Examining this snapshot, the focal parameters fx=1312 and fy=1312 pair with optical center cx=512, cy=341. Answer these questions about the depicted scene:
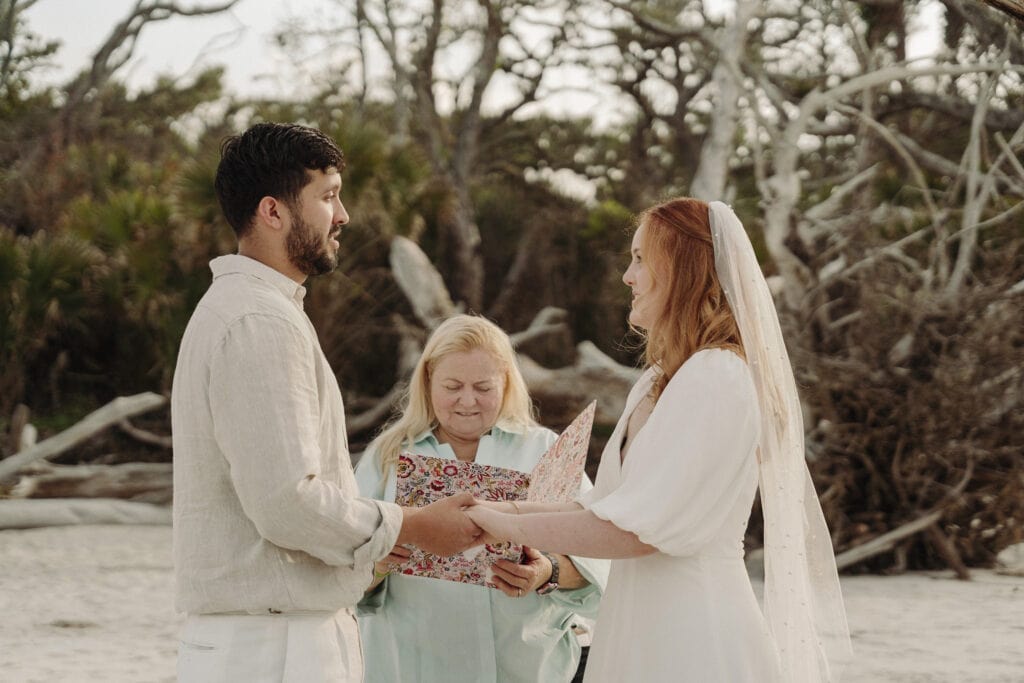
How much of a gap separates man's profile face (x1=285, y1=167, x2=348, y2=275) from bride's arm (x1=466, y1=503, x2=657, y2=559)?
26.8 inches

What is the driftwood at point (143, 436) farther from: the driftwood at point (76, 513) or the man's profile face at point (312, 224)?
the man's profile face at point (312, 224)

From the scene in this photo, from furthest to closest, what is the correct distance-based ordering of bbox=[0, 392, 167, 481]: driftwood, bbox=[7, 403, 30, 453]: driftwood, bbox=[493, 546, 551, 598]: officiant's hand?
bbox=[7, 403, 30, 453]: driftwood < bbox=[0, 392, 167, 481]: driftwood < bbox=[493, 546, 551, 598]: officiant's hand

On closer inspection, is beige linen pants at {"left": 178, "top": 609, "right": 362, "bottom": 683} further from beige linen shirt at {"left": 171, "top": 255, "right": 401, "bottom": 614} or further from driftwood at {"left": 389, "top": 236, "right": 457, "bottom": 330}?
driftwood at {"left": 389, "top": 236, "right": 457, "bottom": 330}

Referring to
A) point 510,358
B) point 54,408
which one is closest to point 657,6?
point 54,408

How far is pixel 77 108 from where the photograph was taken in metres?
25.2

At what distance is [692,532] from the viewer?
2.62m

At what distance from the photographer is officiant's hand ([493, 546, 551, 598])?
3.15 metres

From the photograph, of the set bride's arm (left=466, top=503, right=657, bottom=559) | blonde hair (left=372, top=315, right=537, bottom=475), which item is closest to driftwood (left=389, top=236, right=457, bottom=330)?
blonde hair (left=372, top=315, right=537, bottom=475)

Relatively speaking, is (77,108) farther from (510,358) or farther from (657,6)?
(510,358)

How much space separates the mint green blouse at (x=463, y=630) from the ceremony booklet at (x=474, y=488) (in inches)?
8.1

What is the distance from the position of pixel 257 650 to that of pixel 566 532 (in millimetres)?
666

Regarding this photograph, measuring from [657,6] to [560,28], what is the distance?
1.93m

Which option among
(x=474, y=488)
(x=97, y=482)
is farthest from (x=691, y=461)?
(x=97, y=482)

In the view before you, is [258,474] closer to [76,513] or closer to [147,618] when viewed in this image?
[147,618]
